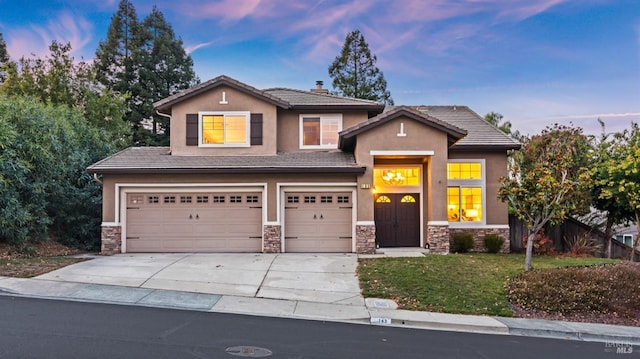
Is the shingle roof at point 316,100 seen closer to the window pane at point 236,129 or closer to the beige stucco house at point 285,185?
the beige stucco house at point 285,185

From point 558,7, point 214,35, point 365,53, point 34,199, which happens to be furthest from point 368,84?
point 34,199

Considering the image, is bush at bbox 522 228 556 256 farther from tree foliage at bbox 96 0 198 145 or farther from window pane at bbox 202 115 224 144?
tree foliage at bbox 96 0 198 145

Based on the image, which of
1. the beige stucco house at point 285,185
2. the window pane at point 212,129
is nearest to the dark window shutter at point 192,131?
the beige stucco house at point 285,185

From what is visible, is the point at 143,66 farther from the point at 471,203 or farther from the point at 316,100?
the point at 471,203

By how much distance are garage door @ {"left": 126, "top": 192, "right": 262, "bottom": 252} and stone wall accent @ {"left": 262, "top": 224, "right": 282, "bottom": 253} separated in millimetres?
343

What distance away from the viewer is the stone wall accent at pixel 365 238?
13.9m

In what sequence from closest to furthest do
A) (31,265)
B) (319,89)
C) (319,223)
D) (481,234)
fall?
(31,265) → (319,223) → (481,234) → (319,89)

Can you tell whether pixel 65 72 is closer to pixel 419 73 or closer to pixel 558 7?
pixel 419 73

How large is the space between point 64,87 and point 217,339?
26.4 m

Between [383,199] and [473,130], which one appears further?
[473,130]

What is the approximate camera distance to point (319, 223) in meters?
14.4

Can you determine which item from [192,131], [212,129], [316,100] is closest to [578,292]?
[316,100]

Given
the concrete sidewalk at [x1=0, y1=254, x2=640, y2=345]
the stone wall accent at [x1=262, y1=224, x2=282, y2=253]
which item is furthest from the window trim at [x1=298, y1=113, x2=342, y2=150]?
the concrete sidewalk at [x1=0, y1=254, x2=640, y2=345]

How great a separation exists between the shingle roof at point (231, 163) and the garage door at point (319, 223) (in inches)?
42.3
